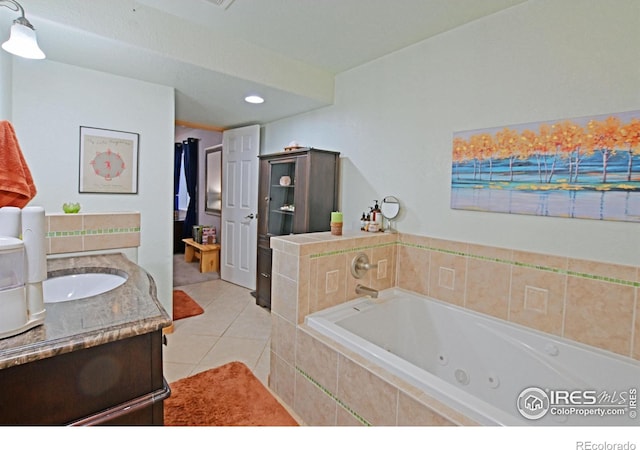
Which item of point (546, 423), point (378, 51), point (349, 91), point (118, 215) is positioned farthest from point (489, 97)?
point (118, 215)

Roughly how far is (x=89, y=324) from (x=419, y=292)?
80.9 inches

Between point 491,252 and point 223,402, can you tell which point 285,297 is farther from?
point 491,252

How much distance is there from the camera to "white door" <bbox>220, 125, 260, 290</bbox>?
392 cm

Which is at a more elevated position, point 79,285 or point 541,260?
point 541,260

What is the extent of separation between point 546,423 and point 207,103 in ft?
11.3

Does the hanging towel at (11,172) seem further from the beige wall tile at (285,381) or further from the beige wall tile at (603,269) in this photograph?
the beige wall tile at (603,269)

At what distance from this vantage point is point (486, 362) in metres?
1.89

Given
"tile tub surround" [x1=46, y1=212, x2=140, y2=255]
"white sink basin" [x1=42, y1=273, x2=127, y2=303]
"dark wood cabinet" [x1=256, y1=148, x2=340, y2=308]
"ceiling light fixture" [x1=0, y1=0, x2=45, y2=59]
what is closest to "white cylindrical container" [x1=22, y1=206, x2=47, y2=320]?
"white sink basin" [x1=42, y1=273, x2=127, y2=303]

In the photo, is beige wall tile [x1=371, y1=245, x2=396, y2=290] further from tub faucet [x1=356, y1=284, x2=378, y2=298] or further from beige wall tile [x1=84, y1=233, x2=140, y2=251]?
beige wall tile [x1=84, y1=233, x2=140, y2=251]

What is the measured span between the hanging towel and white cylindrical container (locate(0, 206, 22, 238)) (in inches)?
2.1

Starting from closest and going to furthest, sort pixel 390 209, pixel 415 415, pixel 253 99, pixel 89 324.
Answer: pixel 89 324
pixel 415 415
pixel 390 209
pixel 253 99

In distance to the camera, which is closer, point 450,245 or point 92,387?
point 92,387

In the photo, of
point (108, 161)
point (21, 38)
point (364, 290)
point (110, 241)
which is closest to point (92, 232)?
point (110, 241)

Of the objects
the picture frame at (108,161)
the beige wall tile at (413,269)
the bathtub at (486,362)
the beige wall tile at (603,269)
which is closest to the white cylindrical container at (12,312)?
the bathtub at (486,362)
